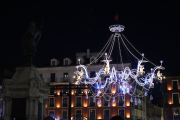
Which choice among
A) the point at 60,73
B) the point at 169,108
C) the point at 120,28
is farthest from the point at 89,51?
the point at 120,28

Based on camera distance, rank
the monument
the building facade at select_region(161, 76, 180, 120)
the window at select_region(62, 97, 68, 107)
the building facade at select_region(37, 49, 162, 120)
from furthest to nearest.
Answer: the window at select_region(62, 97, 68, 107) → the building facade at select_region(37, 49, 162, 120) → the building facade at select_region(161, 76, 180, 120) → the monument

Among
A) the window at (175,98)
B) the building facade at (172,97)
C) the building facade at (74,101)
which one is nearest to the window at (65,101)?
the building facade at (74,101)

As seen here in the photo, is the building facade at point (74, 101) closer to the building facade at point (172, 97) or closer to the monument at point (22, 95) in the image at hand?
the building facade at point (172, 97)

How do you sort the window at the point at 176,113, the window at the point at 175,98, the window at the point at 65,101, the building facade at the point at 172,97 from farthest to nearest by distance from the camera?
1. the window at the point at 65,101
2. the window at the point at 175,98
3. the building facade at the point at 172,97
4. the window at the point at 176,113

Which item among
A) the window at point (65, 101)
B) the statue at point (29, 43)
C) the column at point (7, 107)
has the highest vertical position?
the statue at point (29, 43)

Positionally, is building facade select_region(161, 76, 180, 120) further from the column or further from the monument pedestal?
the column

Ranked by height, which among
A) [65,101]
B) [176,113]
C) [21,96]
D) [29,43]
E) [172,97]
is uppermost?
[29,43]

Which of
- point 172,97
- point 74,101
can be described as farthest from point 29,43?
point 172,97

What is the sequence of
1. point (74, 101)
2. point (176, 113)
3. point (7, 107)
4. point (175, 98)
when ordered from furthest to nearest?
point (74, 101), point (175, 98), point (176, 113), point (7, 107)

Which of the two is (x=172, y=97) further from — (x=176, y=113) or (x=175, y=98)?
(x=176, y=113)

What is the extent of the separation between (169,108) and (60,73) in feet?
67.9

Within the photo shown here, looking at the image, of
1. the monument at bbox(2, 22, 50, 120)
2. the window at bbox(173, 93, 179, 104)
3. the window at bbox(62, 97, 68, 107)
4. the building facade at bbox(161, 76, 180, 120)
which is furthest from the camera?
the window at bbox(62, 97, 68, 107)

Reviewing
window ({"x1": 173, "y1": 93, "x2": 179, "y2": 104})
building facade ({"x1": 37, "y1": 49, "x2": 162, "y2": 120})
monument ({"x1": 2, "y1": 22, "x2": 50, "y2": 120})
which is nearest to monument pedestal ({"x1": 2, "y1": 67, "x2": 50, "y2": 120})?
monument ({"x1": 2, "y1": 22, "x2": 50, "y2": 120})

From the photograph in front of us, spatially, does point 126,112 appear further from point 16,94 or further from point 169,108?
point 16,94
